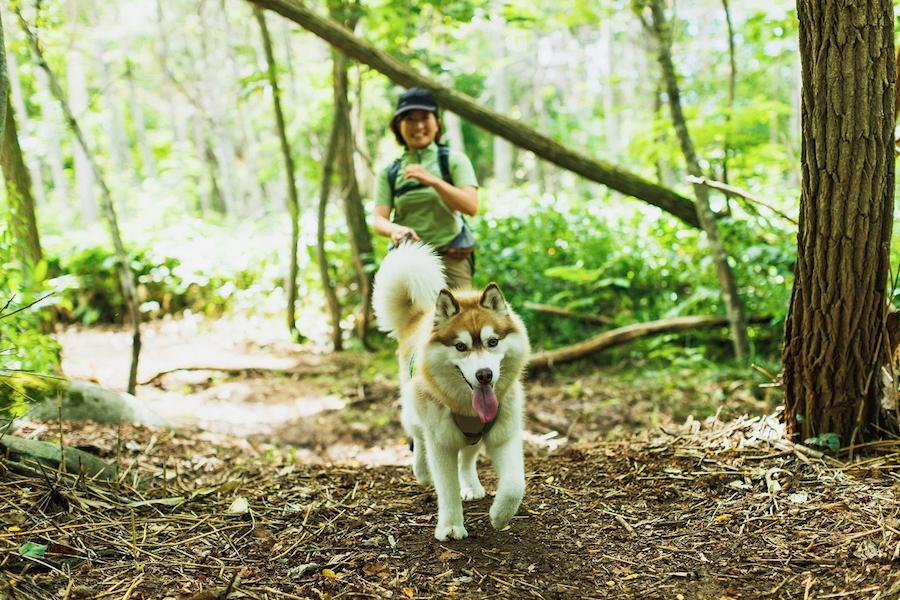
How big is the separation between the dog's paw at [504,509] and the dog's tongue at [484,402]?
35 cm

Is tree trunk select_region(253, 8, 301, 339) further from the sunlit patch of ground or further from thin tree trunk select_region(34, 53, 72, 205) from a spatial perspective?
thin tree trunk select_region(34, 53, 72, 205)

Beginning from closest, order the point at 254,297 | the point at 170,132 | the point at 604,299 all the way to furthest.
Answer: the point at 604,299, the point at 254,297, the point at 170,132

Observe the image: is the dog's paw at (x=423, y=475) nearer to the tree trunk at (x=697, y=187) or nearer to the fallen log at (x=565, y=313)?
the tree trunk at (x=697, y=187)

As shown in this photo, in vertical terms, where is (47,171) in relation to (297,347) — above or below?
above

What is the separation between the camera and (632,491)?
344cm

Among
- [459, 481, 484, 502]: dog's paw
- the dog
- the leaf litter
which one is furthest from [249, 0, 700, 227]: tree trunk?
[459, 481, 484, 502]: dog's paw

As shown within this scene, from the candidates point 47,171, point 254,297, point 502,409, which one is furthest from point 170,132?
point 502,409

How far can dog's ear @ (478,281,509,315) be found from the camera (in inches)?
123

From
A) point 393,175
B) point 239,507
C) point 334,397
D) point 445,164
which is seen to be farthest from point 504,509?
point 334,397

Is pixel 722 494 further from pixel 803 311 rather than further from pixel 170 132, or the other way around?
pixel 170 132

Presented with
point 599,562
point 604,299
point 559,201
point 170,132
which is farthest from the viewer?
point 170,132

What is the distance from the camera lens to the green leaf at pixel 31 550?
246 cm

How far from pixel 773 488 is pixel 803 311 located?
894 millimetres

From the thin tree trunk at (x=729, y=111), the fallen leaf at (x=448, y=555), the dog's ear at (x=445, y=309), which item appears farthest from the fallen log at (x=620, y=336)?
the fallen leaf at (x=448, y=555)
